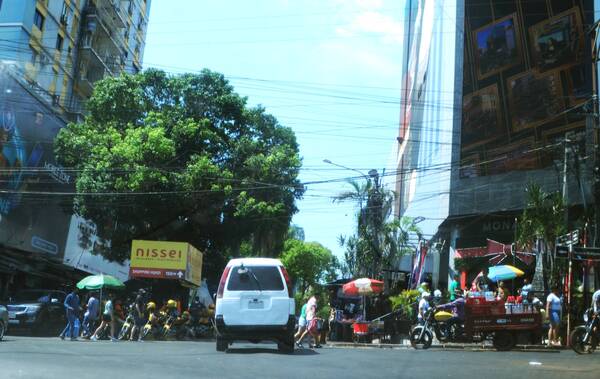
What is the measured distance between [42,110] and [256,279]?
23.6m

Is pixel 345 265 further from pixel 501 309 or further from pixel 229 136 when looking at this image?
pixel 501 309

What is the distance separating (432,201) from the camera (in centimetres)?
3133

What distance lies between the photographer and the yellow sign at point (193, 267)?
27316 mm

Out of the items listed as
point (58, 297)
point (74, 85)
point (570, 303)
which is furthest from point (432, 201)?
point (74, 85)

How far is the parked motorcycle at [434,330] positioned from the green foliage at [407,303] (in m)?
5.55

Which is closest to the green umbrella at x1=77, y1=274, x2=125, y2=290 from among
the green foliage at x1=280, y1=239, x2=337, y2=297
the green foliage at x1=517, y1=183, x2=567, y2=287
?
the green foliage at x1=517, y1=183, x2=567, y2=287

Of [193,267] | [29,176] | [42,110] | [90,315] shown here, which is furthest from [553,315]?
[42,110]

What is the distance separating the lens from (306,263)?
64.8 metres

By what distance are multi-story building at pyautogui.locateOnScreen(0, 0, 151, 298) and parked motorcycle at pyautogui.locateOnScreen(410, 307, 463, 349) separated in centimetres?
2094

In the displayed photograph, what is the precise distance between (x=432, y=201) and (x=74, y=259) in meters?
21.1

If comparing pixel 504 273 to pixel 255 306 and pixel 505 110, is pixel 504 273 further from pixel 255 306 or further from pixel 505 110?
pixel 255 306

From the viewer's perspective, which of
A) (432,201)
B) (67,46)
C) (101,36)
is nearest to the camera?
(432,201)

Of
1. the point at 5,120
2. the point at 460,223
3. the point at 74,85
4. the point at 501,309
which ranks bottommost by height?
the point at 501,309

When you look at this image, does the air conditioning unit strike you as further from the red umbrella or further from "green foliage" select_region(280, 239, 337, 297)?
"green foliage" select_region(280, 239, 337, 297)
